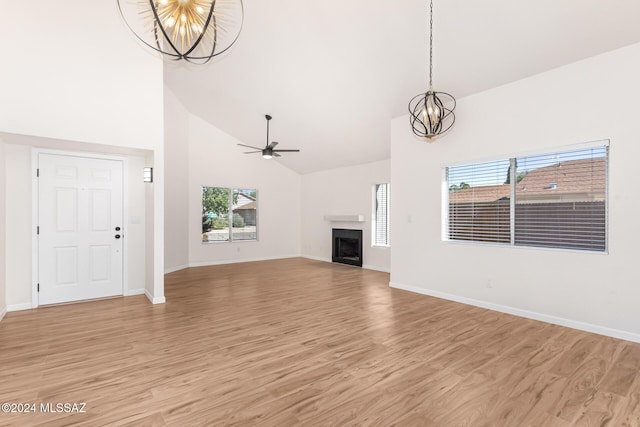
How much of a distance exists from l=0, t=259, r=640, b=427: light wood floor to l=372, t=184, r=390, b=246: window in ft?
10.3

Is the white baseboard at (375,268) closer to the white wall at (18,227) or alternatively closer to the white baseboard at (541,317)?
the white baseboard at (541,317)

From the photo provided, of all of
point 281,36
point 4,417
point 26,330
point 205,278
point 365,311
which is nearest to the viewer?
point 4,417

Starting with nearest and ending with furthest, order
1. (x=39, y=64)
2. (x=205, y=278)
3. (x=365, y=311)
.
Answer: (x=39, y=64) → (x=365, y=311) → (x=205, y=278)

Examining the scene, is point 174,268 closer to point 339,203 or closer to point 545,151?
point 339,203

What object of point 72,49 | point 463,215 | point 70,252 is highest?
point 72,49

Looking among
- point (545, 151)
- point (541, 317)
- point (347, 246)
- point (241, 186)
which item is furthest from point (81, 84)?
point (541, 317)

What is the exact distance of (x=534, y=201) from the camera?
13.6ft

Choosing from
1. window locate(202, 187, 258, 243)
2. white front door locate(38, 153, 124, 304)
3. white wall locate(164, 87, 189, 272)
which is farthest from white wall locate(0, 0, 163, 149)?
window locate(202, 187, 258, 243)

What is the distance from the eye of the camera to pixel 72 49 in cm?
405

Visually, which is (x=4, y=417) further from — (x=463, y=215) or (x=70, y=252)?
(x=463, y=215)

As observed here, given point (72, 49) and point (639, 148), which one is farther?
point (72, 49)

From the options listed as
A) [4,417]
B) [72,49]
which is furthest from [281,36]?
[4,417]

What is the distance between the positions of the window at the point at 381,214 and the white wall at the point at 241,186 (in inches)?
124

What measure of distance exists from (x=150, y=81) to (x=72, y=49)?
3.03ft
